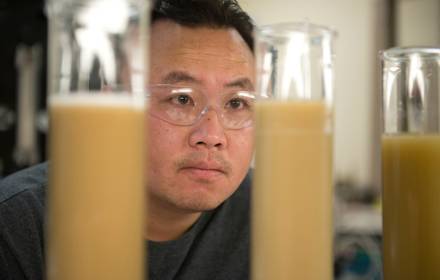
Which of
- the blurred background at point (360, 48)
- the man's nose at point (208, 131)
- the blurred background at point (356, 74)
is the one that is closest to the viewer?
the man's nose at point (208, 131)

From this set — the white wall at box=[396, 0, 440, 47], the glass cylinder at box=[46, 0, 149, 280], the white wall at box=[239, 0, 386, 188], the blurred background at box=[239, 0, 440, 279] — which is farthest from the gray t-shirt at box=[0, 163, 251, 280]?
the white wall at box=[396, 0, 440, 47]

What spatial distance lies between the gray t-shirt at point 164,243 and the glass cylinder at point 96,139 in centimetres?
90

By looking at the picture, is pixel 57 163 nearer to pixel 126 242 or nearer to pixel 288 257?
pixel 126 242

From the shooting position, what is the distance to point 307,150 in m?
0.65

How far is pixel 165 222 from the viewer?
5.24 feet

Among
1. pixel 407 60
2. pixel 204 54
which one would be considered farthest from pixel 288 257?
pixel 204 54

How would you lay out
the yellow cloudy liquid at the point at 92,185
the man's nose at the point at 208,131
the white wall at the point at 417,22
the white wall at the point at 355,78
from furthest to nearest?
the white wall at the point at 355,78
the white wall at the point at 417,22
the man's nose at the point at 208,131
the yellow cloudy liquid at the point at 92,185

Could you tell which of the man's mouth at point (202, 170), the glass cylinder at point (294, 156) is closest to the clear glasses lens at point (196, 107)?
the man's mouth at point (202, 170)

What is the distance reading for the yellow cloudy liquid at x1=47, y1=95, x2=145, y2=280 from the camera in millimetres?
563

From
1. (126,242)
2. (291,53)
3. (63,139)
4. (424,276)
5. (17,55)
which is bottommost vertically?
(424,276)

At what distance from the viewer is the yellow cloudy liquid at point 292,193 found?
64 cm

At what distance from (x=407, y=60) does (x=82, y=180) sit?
556 millimetres

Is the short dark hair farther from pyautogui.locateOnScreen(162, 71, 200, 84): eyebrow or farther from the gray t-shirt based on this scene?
the gray t-shirt

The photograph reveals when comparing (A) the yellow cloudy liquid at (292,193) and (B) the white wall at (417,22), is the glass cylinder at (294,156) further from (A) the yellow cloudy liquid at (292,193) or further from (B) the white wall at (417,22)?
(B) the white wall at (417,22)
